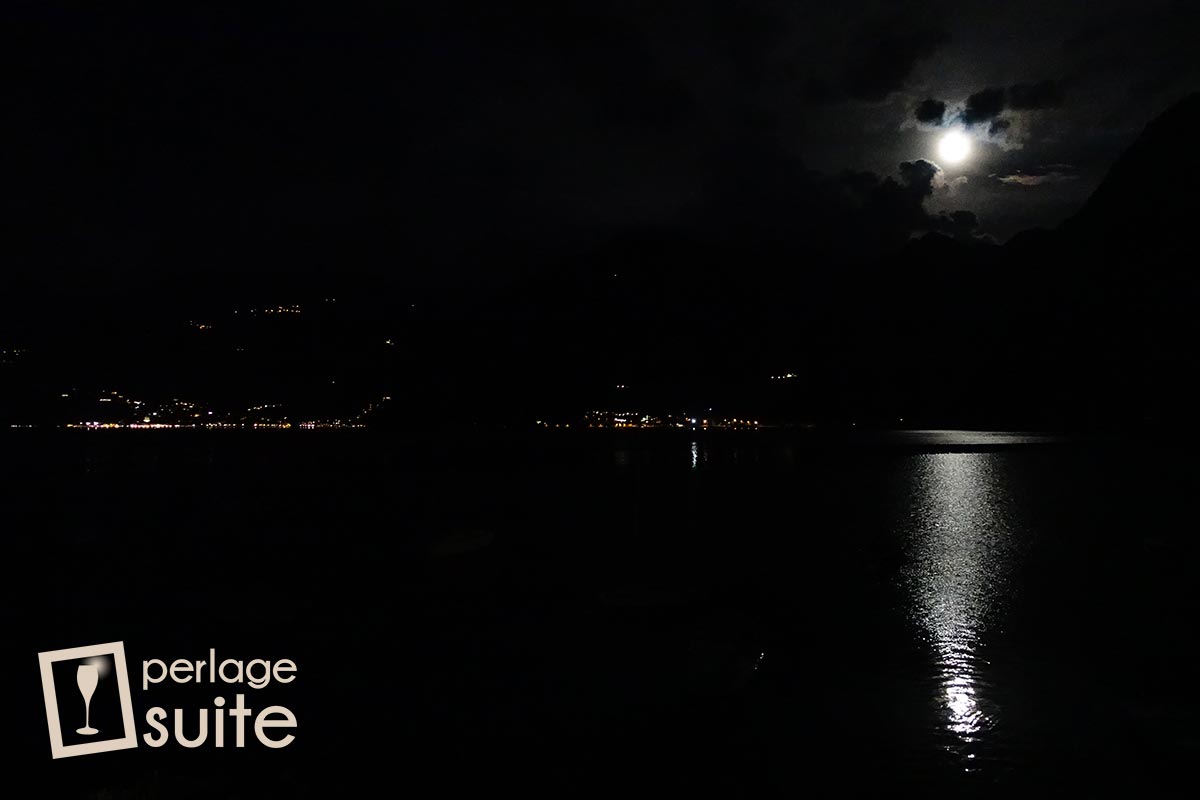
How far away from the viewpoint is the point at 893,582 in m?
25.0

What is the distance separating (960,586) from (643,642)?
12.7 meters

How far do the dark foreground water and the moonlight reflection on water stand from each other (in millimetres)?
125

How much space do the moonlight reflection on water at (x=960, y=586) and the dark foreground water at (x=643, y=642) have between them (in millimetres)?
125

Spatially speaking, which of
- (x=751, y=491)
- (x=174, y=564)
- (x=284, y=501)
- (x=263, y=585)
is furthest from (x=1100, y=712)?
Result: (x=284, y=501)

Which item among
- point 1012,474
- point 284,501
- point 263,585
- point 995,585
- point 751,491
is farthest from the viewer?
point 1012,474

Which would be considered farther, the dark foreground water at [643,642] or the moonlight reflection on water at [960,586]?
the moonlight reflection on water at [960,586]

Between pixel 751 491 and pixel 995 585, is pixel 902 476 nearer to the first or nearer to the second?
pixel 751 491

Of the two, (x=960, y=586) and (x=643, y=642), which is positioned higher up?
(x=643, y=642)

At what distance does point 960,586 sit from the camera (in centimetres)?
2412

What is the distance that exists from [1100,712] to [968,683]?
2.23 meters

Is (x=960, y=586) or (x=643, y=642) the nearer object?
(x=643, y=642)

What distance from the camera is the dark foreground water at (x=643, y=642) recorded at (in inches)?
459

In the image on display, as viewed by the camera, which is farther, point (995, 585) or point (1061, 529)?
point (1061, 529)

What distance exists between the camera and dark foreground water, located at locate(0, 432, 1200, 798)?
11.7 m
